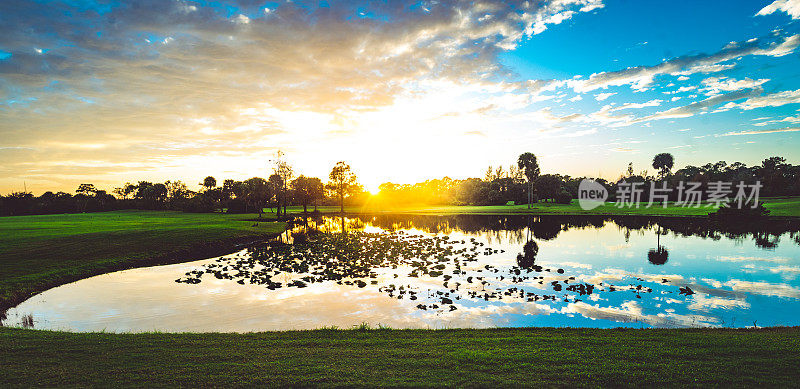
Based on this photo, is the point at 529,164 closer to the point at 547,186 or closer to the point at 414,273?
the point at 547,186

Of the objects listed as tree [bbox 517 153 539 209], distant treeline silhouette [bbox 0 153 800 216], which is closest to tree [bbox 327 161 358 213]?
distant treeline silhouette [bbox 0 153 800 216]

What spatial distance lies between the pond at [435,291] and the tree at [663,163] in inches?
5882

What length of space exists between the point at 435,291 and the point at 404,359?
11332mm

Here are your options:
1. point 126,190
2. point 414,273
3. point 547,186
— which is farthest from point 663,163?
point 126,190

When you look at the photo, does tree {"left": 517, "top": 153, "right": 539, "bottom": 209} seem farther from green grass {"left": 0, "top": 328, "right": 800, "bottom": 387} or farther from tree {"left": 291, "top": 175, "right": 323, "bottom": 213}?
green grass {"left": 0, "top": 328, "right": 800, "bottom": 387}

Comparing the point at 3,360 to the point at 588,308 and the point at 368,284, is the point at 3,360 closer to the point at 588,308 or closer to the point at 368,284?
the point at 368,284

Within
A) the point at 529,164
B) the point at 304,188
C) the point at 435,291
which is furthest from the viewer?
the point at 529,164

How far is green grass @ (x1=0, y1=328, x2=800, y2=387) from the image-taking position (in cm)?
842

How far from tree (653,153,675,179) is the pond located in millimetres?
149394

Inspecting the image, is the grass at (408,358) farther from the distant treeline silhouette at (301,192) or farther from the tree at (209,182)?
the tree at (209,182)

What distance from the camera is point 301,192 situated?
4237 inches

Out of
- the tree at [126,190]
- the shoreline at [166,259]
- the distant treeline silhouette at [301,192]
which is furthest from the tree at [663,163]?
the tree at [126,190]

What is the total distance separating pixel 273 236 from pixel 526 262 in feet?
115

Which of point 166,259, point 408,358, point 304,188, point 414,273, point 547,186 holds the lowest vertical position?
point 414,273
